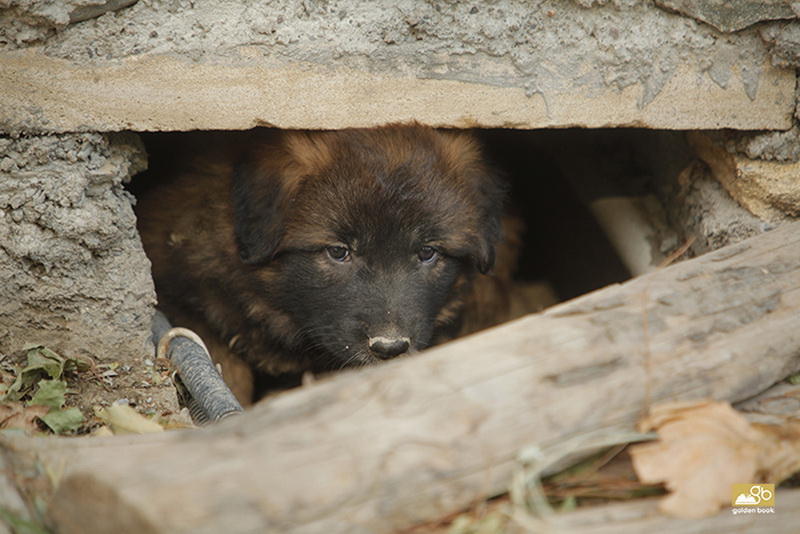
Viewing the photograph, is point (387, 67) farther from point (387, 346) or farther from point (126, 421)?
point (126, 421)

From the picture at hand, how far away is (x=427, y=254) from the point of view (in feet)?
10.4

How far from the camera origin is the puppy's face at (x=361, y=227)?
9.77 ft

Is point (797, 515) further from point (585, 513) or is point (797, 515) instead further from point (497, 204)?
point (497, 204)

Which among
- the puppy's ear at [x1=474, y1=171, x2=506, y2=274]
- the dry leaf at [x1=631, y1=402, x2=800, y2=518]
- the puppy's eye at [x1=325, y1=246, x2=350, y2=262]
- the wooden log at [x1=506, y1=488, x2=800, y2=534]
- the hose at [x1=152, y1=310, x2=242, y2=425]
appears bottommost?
the hose at [x1=152, y1=310, x2=242, y2=425]

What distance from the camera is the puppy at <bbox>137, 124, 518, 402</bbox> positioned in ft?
9.82

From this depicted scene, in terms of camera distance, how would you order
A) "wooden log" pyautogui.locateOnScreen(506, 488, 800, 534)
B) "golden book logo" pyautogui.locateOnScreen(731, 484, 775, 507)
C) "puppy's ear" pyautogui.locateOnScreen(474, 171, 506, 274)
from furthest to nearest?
"puppy's ear" pyautogui.locateOnScreen(474, 171, 506, 274)
"golden book logo" pyautogui.locateOnScreen(731, 484, 775, 507)
"wooden log" pyautogui.locateOnScreen(506, 488, 800, 534)

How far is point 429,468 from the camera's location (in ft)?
5.37

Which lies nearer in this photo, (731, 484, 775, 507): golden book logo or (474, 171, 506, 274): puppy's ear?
(731, 484, 775, 507): golden book logo

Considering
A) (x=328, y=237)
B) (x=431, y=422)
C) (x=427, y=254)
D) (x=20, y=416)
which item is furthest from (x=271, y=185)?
(x=431, y=422)

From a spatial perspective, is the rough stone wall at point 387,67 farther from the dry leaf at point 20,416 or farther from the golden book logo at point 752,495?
the golden book logo at point 752,495

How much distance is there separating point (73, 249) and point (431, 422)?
5.26 feet

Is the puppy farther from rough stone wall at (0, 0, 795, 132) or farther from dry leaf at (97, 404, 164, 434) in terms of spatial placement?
dry leaf at (97, 404, 164, 434)

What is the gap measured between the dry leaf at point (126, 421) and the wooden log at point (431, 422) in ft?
1.42

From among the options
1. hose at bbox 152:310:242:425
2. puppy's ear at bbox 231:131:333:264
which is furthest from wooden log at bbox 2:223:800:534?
puppy's ear at bbox 231:131:333:264
